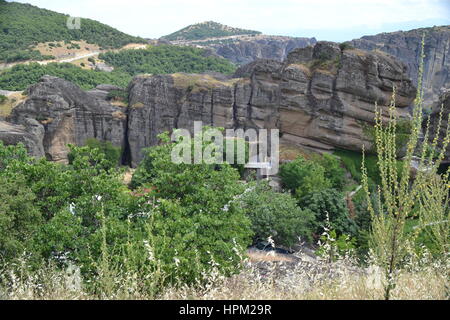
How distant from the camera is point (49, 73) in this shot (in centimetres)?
4919

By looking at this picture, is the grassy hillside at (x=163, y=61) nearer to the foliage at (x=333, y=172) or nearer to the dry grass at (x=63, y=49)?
the dry grass at (x=63, y=49)

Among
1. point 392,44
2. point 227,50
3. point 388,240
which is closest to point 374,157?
point 388,240

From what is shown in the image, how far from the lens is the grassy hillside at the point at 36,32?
59000mm

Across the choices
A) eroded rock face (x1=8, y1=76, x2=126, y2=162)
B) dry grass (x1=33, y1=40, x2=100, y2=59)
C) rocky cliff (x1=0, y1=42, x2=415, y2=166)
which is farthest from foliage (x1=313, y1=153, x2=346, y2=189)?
dry grass (x1=33, y1=40, x2=100, y2=59)

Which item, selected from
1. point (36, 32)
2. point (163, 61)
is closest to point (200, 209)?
point (163, 61)

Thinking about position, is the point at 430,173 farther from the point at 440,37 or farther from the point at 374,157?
the point at 440,37

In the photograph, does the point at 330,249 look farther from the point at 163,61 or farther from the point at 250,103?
the point at 163,61

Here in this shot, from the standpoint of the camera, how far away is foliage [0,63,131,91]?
4688cm

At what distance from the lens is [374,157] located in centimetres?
3216

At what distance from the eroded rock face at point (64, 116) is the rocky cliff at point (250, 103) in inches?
2.9

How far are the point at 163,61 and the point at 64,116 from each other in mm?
39799

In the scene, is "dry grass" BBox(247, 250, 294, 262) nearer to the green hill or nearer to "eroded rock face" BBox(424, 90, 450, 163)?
"eroded rock face" BBox(424, 90, 450, 163)

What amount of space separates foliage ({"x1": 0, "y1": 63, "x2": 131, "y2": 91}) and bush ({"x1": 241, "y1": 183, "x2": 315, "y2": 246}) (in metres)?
36.6

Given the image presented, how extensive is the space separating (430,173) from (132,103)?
1289 inches
